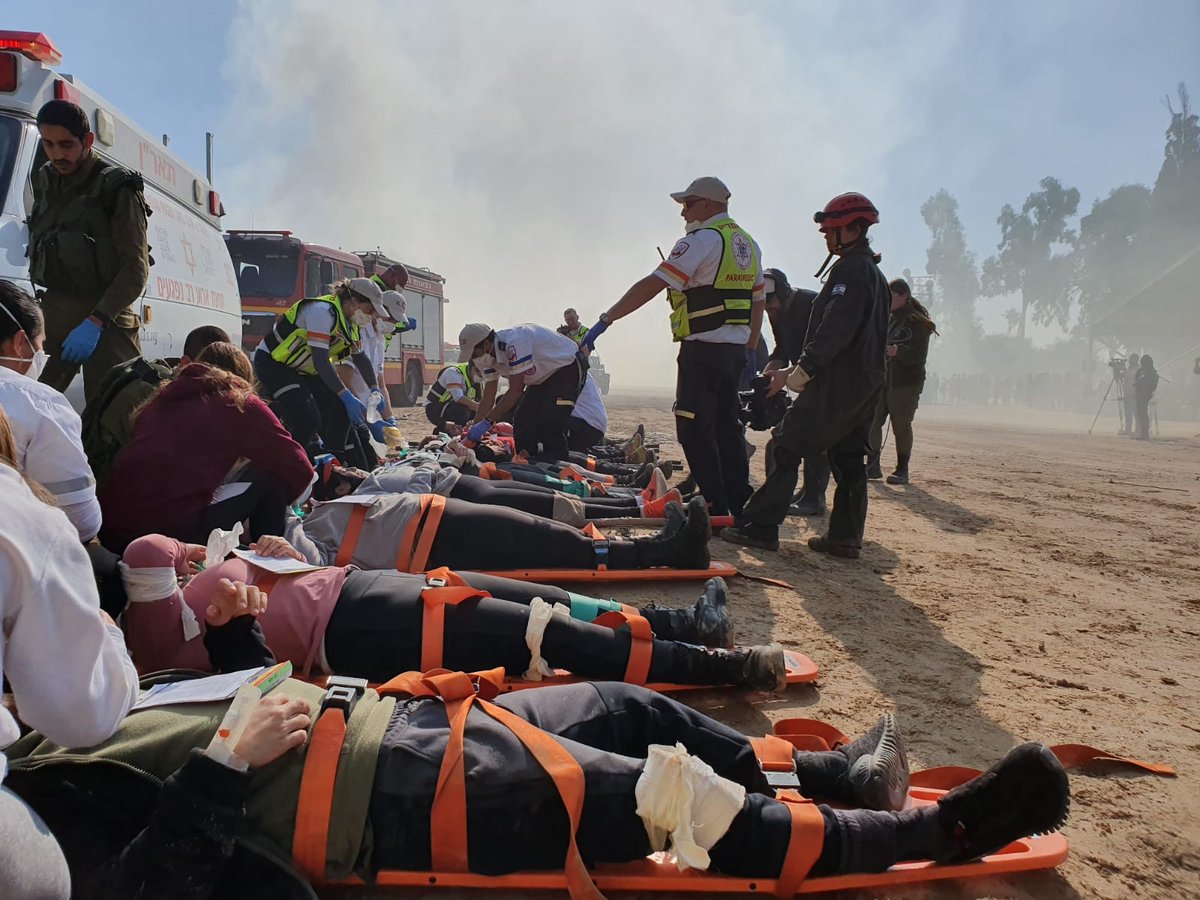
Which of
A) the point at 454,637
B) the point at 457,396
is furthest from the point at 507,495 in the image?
the point at 457,396

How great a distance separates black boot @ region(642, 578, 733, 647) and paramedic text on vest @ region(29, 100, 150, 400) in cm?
307

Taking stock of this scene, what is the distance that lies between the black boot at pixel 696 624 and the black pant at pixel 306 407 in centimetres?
349

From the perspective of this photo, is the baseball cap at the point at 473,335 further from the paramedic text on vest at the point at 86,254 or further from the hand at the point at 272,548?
the hand at the point at 272,548

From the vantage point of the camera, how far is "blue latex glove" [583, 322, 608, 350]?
18.0 feet

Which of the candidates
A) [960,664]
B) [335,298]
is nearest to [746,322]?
[960,664]

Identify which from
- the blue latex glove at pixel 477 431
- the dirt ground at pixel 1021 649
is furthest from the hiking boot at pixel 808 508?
the blue latex glove at pixel 477 431

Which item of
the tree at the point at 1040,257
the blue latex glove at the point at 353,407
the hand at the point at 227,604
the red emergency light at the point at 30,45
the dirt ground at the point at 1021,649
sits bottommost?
the dirt ground at the point at 1021,649

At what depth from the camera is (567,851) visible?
1.54 m

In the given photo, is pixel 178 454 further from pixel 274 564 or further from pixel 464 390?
pixel 464 390

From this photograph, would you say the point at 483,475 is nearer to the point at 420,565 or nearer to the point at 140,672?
the point at 420,565

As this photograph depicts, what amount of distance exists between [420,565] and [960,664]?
2.11 m

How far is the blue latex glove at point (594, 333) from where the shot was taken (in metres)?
5.49

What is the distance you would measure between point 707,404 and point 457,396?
11.4ft

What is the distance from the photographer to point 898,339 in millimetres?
7527
